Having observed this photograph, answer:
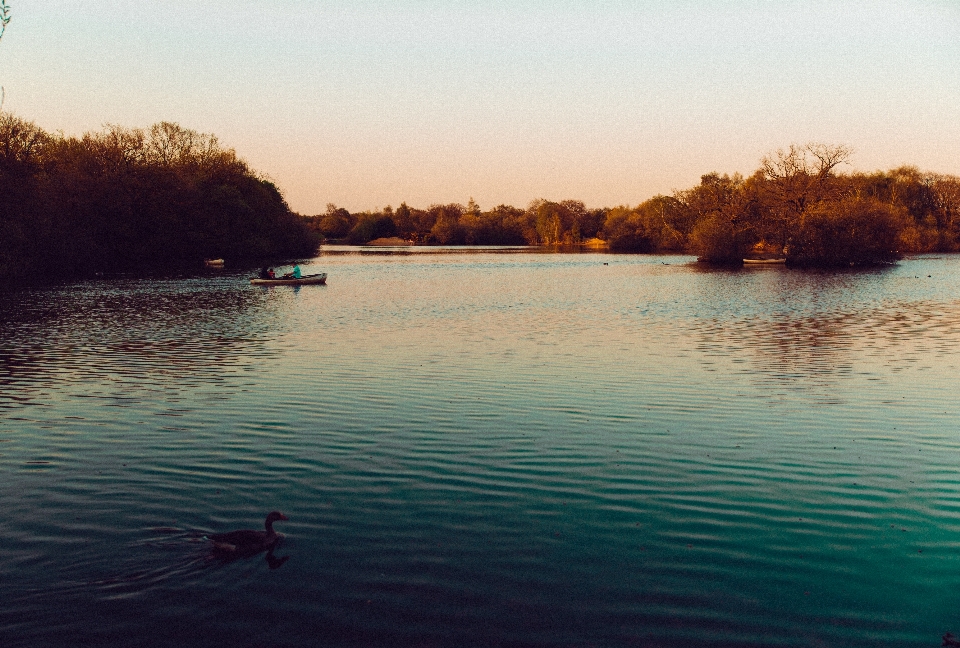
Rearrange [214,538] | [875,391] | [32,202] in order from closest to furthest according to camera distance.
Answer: [214,538] < [875,391] < [32,202]

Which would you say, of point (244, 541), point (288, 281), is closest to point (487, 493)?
point (244, 541)

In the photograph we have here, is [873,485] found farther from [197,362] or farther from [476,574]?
[197,362]

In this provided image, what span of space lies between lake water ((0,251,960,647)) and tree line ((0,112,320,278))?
148 ft

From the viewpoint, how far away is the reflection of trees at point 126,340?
66.8 ft

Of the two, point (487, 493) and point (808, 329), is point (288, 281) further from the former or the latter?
point (487, 493)

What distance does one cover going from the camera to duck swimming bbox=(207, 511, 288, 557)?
872 cm

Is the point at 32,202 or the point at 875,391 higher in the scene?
the point at 32,202

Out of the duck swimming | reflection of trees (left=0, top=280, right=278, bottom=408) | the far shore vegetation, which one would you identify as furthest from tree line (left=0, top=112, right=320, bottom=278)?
the duck swimming

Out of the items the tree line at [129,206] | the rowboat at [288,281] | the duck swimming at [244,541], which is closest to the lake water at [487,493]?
the duck swimming at [244,541]

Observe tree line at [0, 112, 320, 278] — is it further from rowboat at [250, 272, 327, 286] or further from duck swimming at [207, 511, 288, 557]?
duck swimming at [207, 511, 288, 557]

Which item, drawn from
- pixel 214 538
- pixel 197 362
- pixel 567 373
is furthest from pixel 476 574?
pixel 197 362

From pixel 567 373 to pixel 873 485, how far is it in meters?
10.2

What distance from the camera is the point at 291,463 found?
1238cm

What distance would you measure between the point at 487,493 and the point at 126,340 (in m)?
22.2
